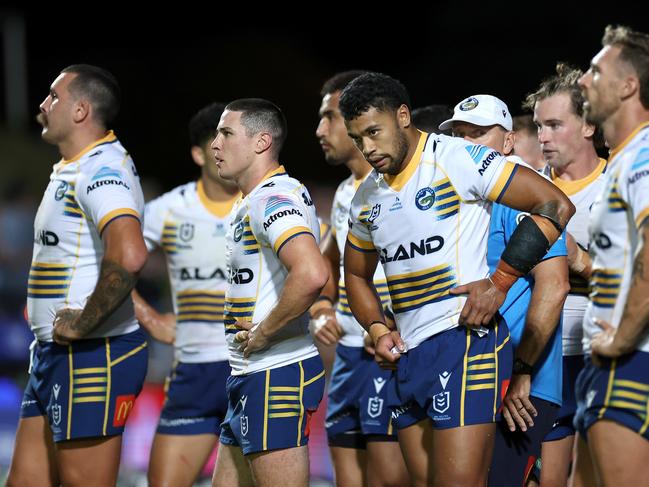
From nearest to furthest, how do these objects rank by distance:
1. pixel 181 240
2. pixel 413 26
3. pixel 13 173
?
pixel 181 240, pixel 413 26, pixel 13 173

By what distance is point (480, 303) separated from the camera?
4.38 meters

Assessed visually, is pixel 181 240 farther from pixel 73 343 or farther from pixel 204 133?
pixel 73 343

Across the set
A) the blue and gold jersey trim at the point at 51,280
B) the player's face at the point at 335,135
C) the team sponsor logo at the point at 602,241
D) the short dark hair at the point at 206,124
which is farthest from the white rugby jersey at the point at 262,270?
the short dark hair at the point at 206,124

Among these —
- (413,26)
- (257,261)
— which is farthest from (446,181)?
(413,26)

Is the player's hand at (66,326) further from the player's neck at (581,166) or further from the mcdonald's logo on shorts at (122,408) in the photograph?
the player's neck at (581,166)

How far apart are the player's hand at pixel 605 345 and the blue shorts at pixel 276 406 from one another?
4.64 ft

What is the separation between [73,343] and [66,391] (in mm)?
244

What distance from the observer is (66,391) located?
5.18m

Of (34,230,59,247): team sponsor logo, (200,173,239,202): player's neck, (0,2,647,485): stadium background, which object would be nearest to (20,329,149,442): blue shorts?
(34,230,59,247): team sponsor logo

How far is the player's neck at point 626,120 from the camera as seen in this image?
402 centimetres

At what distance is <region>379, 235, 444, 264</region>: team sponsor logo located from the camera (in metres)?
4.50

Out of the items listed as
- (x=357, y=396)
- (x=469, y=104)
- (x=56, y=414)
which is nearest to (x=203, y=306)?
(x=357, y=396)

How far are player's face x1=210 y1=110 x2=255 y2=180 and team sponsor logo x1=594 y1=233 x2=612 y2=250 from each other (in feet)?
6.02

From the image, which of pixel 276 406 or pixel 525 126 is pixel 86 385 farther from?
pixel 525 126
